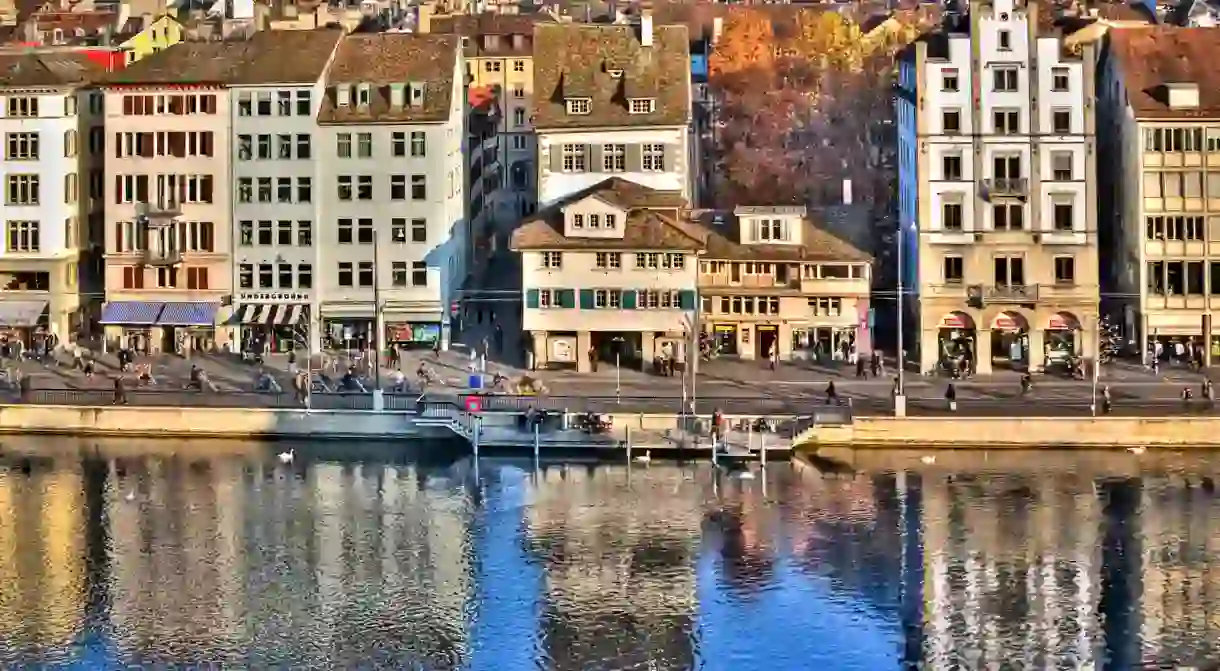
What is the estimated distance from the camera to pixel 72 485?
3174 inches

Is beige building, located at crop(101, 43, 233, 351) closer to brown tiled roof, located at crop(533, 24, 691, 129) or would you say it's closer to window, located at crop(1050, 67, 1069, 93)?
brown tiled roof, located at crop(533, 24, 691, 129)

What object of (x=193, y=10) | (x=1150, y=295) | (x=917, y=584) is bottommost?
(x=917, y=584)

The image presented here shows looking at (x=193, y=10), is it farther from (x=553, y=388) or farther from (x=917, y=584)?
(x=917, y=584)

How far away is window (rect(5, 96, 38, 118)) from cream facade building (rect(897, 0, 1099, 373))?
34371 mm

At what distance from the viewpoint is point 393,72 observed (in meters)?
98.9

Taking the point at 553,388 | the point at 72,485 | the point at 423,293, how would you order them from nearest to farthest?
the point at 72,485 < the point at 553,388 < the point at 423,293

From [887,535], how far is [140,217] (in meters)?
38.3

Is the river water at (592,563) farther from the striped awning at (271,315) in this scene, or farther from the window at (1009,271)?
the striped awning at (271,315)

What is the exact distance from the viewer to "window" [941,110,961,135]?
92.9 metres

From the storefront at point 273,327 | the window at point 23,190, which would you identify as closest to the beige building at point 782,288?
the storefront at point 273,327

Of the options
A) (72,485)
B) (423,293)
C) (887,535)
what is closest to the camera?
(887,535)

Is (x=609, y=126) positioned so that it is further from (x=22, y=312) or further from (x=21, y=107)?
(x=22, y=312)

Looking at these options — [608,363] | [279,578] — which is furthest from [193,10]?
[279,578]

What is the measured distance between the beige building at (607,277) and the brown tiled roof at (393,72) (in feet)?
25.6
